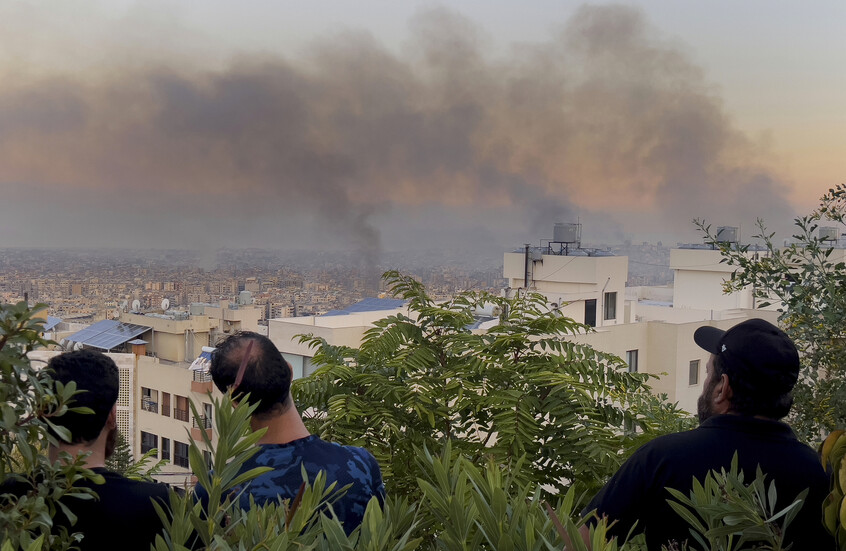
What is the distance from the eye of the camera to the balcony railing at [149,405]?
47.5 ft

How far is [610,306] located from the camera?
65.3 ft

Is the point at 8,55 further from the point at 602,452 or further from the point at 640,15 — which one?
the point at 640,15

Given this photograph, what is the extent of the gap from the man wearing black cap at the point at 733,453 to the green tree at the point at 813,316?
652 millimetres

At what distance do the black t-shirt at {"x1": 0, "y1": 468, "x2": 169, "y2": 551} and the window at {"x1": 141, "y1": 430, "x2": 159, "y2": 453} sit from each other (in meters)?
15.1

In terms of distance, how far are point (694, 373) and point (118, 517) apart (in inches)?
753

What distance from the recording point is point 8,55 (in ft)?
45.8

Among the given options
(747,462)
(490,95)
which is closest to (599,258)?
(490,95)

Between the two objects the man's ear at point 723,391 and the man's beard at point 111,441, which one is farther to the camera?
the man's ear at point 723,391

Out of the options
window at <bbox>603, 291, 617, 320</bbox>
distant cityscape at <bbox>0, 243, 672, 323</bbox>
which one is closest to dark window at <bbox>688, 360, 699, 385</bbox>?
window at <bbox>603, 291, 617, 320</bbox>

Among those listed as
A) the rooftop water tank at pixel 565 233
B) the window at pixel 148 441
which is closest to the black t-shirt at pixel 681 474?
the window at pixel 148 441

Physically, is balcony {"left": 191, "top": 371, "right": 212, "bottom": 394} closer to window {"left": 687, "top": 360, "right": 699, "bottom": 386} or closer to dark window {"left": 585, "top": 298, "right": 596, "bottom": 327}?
dark window {"left": 585, "top": 298, "right": 596, "bottom": 327}

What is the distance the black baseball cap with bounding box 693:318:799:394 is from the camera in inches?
70.7

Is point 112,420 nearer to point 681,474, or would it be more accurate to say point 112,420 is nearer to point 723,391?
point 681,474

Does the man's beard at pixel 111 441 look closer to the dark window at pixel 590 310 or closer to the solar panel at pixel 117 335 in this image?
the solar panel at pixel 117 335
